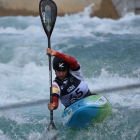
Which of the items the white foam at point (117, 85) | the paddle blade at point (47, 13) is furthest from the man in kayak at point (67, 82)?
the white foam at point (117, 85)

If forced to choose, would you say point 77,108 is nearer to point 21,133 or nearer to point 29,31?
point 21,133

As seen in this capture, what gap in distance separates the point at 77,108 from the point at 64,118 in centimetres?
30

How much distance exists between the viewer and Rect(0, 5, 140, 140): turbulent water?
2.78m

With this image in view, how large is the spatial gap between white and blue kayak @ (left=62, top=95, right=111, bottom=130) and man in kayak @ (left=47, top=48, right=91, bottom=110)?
9 centimetres

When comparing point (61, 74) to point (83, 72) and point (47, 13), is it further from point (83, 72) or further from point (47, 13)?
point (83, 72)

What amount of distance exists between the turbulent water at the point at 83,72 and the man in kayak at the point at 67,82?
395 millimetres

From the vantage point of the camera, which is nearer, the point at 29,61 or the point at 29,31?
the point at 29,61

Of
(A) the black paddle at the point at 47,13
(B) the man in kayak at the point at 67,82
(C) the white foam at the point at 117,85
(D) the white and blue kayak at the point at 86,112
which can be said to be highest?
(A) the black paddle at the point at 47,13

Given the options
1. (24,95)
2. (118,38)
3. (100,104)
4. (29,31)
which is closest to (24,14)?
(29,31)

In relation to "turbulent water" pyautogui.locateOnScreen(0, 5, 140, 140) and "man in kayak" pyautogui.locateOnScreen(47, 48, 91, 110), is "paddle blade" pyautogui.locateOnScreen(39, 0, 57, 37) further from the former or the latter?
"turbulent water" pyautogui.locateOnScreen(0, 5, 140, 140)

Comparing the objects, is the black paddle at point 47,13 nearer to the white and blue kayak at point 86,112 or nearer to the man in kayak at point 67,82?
the man in kayak at point 67,82

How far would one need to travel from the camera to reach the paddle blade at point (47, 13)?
2.80 meters

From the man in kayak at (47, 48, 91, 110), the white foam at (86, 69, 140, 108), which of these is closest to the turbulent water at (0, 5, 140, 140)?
the white foam at (86, 69, 140, 108)

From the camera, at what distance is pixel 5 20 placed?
13477 mm
